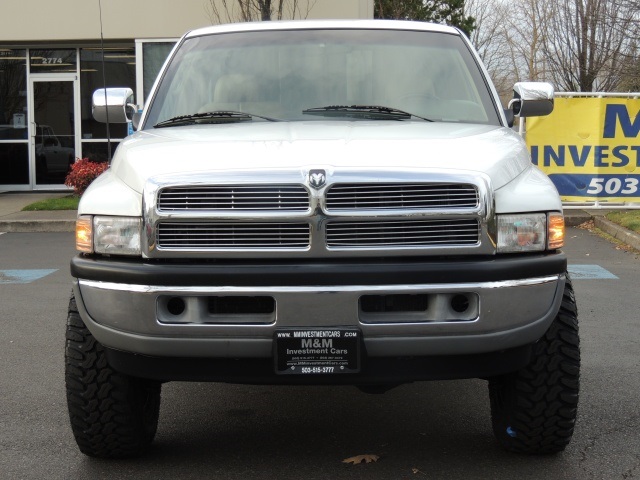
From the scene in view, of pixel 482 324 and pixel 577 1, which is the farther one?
pixel 577 1

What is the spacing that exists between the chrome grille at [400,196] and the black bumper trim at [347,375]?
0.57 meters

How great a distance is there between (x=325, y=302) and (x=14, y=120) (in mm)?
17197

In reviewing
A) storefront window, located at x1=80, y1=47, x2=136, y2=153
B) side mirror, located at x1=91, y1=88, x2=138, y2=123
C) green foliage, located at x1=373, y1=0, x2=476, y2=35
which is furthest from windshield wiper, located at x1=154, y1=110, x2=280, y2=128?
green foliage, located at x1=373, y1=0, x2=476, y2=35

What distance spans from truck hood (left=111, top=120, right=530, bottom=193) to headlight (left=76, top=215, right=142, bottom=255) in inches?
5.9

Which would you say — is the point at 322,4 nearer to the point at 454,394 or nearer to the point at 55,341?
the point at 55,341

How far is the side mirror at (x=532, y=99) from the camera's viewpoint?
203 inches

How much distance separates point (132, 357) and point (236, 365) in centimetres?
43

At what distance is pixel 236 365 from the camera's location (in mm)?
3580

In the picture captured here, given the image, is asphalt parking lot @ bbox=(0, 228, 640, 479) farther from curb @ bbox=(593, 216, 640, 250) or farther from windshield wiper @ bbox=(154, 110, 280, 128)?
curb @ bbox=(593, 216, 640, 250)

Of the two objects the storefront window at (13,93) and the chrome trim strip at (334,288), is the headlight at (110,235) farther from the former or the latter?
the storefront window at (13,93)

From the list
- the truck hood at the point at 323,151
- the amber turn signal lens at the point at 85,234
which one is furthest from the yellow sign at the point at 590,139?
the amber turn signal lens at the point at 85,234

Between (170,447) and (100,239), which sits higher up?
(100,239)

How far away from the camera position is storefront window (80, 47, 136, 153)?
61.8 ft

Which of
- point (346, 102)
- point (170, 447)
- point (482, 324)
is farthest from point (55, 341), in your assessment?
point (482, 324)
